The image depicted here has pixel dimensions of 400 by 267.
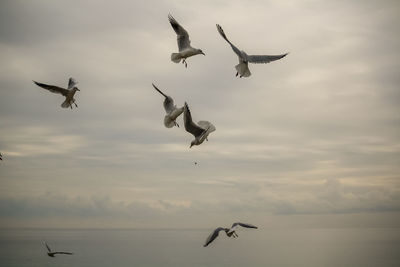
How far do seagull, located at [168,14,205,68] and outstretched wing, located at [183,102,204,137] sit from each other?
4326mm

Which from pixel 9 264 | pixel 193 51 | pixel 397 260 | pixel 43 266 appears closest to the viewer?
pixel 193 51

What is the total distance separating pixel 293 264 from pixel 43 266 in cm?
5127

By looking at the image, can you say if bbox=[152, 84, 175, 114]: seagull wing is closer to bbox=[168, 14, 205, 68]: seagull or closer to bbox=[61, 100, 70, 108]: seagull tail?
bbox=[168, 14, 205, 68]: seagull

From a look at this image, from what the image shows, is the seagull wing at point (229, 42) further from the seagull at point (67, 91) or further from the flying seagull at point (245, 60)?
the seagull at point (67, 91)

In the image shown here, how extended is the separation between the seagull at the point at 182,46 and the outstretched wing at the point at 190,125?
4326mm

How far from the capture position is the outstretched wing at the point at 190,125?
2133 cm

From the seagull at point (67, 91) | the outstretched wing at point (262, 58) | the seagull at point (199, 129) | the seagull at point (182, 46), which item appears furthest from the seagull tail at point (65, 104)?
the outstretched wing at point (262, 58)

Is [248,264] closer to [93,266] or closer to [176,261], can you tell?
[176,261]

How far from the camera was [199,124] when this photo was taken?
22.5 metres

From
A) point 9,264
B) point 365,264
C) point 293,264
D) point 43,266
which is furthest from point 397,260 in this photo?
point 9,264

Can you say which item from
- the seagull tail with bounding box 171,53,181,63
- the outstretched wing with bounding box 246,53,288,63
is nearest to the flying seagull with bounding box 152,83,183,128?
the seagull tail with bounding box 171,53,181,63

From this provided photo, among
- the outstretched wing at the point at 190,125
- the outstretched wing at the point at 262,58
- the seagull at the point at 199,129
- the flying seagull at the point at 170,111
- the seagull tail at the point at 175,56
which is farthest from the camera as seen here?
the seagull tail at the point at 175,56

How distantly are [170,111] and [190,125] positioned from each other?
10.7ft

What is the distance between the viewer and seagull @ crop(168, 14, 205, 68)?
80.9 ft
